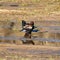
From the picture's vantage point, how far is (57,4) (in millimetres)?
21812

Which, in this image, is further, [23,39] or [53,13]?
[53,13]

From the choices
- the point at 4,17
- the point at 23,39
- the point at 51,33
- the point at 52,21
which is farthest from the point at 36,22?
the point at 23,39

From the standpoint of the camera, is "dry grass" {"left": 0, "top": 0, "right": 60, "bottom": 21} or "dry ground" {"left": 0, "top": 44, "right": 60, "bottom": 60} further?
"dry grass" {"left": 0, "top": 0, "right": 60, "bottom": 21}

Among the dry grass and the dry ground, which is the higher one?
the dry ground

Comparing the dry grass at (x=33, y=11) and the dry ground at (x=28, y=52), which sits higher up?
the dry ground at (x=28, y=52)

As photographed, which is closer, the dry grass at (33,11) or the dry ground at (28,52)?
the dry ground at (28,52)

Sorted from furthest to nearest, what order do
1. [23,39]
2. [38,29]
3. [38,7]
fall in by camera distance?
[38,7] → [38,29] → [23,39]

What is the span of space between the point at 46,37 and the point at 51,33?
0.98 m

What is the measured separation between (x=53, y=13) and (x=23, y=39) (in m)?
6.88

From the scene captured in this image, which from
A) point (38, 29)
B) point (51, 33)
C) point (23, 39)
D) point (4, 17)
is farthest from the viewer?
point (4, 17)

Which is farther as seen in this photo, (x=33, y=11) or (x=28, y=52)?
(x=33, y=11)

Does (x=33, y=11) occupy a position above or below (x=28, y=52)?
below

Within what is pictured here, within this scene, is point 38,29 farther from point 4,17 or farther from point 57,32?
point 4,17

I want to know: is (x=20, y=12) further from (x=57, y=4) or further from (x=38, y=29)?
(x=38, y=29)
